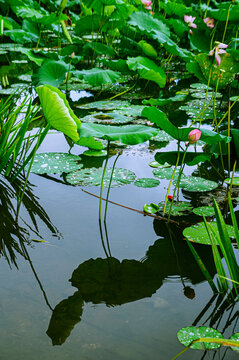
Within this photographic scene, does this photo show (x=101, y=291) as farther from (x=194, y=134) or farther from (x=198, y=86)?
(x=198, y=86)

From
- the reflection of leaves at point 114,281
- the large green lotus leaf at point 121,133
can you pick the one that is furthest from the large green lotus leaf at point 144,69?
the reflection of leaves at point 114,281

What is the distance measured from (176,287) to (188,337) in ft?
0.63

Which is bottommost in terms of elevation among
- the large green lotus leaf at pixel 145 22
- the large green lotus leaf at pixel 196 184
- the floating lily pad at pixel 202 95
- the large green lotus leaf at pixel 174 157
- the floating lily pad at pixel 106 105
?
the large green lotus leaf at pixel 196 184

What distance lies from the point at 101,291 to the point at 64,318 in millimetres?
133

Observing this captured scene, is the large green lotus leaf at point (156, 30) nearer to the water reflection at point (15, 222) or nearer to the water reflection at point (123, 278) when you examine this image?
the water reflection at point (15, 222)

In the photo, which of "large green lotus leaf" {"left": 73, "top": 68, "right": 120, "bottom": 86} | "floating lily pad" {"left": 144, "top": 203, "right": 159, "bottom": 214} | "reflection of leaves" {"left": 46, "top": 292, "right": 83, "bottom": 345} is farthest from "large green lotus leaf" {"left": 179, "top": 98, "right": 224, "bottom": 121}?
"reflection of leaves" {"left": 46, "top": 292, "right": 83, "bottom": 345}

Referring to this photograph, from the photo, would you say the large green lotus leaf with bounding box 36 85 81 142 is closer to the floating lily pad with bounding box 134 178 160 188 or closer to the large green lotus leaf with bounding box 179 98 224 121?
the floating lily pad with bounding box 134 178 160 188

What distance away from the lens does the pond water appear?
90cm

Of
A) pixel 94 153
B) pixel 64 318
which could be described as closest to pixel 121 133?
pixel 64 318

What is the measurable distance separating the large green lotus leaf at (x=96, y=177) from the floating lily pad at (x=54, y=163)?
5 cm

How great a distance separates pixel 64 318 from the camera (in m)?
0.97

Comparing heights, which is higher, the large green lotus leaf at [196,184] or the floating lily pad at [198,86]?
the floating lily pad at [198,86]

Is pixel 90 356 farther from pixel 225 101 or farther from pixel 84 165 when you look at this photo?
pixel 225 101

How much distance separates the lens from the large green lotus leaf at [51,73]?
104 inches
